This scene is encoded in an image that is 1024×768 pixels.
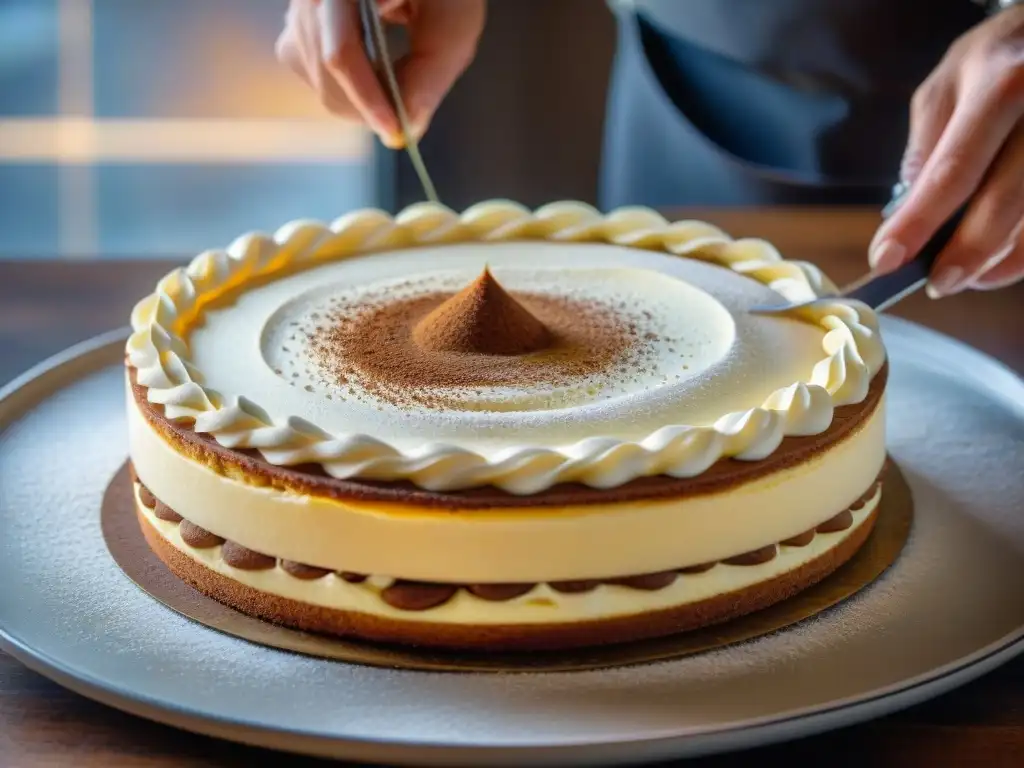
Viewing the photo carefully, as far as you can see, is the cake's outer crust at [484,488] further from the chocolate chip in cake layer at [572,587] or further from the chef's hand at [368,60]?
the chef's hand at [368,60]

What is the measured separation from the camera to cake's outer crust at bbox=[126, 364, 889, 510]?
136 centimetres

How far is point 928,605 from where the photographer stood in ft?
4.83

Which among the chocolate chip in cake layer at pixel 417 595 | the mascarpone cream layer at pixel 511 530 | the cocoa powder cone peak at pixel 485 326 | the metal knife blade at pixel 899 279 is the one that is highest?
the metal knife blade at pixel 899 279

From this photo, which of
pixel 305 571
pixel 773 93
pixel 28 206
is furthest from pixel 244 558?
pixel 28 206

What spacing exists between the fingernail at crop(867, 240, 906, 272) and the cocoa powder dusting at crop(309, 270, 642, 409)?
1.08 ft

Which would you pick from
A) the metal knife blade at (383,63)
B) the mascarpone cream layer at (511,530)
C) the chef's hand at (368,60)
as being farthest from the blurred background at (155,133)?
the mascarpone cream layer at (511,530)

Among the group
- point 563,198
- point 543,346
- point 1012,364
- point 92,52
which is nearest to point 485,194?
point 563,198

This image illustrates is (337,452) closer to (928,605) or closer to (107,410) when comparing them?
(928,605)

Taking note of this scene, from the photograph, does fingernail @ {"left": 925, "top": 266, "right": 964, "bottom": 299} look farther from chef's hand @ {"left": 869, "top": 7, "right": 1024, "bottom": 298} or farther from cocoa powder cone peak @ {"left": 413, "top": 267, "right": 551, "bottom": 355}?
cocoa powder cone peak @ {"left": 413, "top": 267, "right": 551, "bottom": 355}

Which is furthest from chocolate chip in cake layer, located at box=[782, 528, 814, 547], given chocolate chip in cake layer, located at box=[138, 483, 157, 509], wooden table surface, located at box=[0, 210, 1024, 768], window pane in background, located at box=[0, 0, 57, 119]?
window pane in background, located at box=[0, 0, 57, 119]

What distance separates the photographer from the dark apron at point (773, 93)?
270 centimetres

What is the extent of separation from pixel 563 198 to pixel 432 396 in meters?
3.40

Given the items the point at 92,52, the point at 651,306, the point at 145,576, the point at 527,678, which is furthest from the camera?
the point at 92,52

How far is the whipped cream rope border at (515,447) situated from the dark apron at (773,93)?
2.35 feet
